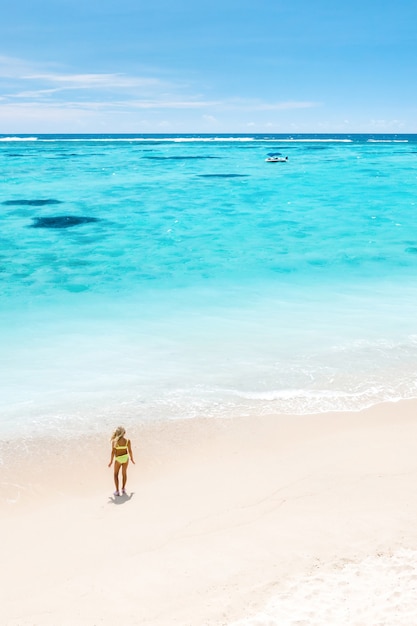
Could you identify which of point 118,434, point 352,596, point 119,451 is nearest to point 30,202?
point 118,434

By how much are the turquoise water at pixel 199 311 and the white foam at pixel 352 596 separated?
18.0 feet

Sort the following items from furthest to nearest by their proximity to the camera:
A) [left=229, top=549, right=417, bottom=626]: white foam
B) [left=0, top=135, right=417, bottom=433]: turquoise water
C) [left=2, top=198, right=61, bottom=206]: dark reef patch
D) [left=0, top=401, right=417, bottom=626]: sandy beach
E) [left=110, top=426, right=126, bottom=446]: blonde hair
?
[left=2, top=198, right=61, bottom=206]: dark reef patch < [left=0, top=135, right=417, bottom=433]: turquoise water < [left=110, top=426, right=126, bottom=446]: blonde hair < [left=0, top=401, right=417, bottom=626]: sandy beach < [left=229, top=549, right=417, bottom=626]: white foam

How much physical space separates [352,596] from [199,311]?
1450cm

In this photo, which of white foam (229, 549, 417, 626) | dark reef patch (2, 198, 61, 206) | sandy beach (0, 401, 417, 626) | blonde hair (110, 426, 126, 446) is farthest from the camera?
dark reef patch (2, 198, 61, 206)

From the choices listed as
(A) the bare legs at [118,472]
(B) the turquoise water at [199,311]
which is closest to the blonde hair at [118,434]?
(A) the bare legs at [118,472]

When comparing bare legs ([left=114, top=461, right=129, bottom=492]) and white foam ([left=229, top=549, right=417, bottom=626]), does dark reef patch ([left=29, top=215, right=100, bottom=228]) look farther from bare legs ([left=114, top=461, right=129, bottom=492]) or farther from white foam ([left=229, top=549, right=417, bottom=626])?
white foam ([left=229, top=549, right=417, bottom=626])

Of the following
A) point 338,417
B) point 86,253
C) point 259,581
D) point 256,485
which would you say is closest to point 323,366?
point 338,417

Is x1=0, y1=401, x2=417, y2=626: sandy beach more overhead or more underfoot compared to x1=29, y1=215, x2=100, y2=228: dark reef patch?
more underfoot

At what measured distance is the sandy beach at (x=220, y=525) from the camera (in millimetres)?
7078

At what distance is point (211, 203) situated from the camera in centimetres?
5081

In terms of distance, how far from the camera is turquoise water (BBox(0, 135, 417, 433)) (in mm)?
13617

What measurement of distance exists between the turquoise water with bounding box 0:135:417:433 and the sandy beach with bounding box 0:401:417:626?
1.13 meters

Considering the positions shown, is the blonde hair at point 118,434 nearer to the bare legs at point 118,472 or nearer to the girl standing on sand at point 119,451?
the girl standing on sand at point 119,451

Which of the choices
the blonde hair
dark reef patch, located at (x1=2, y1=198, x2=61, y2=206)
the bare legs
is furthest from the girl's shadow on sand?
dark reef patch, located at (x1=2, y1=198, x2=61, y2=206)
